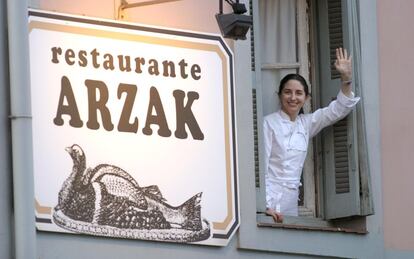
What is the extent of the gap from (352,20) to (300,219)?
170 cm

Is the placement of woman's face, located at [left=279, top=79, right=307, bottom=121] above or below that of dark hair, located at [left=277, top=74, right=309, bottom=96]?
below

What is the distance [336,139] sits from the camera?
18.0m

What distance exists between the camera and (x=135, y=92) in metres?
16.6

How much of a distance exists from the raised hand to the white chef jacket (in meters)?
0.15

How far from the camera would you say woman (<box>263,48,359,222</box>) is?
17.7 metres

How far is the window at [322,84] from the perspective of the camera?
17891 millimetres

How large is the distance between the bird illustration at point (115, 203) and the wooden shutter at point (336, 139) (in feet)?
5.15

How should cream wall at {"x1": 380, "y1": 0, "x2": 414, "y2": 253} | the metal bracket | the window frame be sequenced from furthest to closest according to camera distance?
cream wall at {"x1": 380, "y1": 0, "x2": 414, "y2": 253} < the window frame < the metal bracket

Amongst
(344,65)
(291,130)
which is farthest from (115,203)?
(344,65)

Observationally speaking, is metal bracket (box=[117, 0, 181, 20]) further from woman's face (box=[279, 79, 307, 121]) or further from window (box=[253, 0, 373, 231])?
woman's face (box=[279, 79, 307, 121])

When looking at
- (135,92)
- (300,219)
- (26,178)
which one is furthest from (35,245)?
(300,219)

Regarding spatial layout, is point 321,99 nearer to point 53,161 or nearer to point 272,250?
point 272,250

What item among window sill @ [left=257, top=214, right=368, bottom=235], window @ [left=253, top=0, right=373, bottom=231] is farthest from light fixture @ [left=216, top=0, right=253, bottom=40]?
window sill @ [left=257, top=214, right=368, bottom=235]

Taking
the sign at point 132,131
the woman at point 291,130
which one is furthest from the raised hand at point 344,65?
the sign at point 132,131
